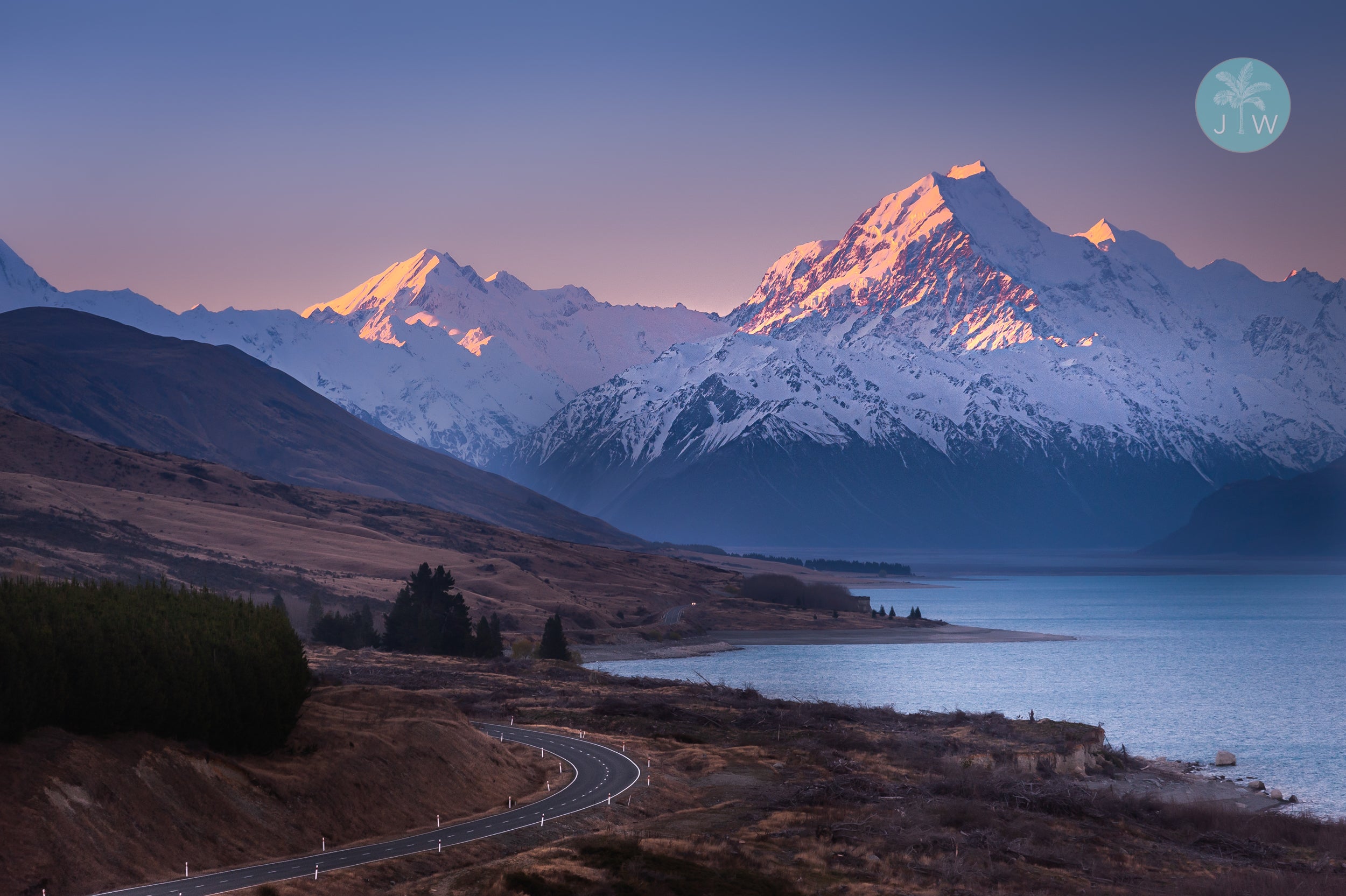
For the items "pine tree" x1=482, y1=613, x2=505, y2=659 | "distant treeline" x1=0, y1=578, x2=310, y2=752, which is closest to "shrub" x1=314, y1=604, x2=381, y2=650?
"pine tree" x1=482, y1=613, x2=505, y2=659

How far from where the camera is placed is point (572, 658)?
140m

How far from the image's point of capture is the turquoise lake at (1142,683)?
9250 centimetres

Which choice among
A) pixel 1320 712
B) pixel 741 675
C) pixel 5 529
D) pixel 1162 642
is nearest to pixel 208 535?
pixel 5 529

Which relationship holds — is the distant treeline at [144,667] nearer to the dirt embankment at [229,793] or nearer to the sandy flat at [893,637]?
the dirt embankment at [229,793]

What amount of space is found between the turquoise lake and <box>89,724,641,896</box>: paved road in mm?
38385

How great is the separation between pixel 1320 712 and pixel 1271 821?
5398 cm

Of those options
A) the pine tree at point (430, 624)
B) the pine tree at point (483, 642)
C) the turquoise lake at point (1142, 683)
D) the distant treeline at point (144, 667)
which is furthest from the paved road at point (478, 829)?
the pine tree at point (430, 624)

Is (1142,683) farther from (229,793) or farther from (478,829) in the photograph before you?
(229,793)

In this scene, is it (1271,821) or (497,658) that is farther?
(497,658)

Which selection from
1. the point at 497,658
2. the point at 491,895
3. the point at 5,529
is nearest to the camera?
the point at 491,895

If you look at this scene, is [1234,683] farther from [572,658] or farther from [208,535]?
[208,535]

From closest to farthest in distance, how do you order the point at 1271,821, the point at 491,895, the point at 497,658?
the point at 491,895 → the point at 1271,821 → the point at 497,658

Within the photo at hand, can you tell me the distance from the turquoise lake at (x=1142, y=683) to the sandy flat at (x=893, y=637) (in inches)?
153

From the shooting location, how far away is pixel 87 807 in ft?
137
